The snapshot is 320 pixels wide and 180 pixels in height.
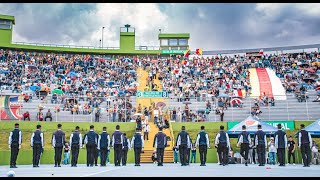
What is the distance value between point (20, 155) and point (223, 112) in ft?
49.6

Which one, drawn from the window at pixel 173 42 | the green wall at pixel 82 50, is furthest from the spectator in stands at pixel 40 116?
the window at pixel 173 42

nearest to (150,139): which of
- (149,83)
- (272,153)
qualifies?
(272,153)

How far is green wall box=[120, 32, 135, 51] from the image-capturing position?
190 feet

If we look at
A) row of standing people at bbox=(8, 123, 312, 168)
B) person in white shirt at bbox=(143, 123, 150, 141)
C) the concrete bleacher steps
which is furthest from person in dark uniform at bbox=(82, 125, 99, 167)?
person in white shirt at bbox=(143, 123, 150, 141)

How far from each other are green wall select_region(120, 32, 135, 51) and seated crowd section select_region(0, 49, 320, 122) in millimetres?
3644

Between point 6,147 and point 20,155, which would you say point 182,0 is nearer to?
point 20,155

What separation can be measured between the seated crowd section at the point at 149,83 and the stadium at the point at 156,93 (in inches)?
3.1

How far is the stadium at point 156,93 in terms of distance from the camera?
85.6ft

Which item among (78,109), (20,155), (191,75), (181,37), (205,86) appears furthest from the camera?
(181,37)

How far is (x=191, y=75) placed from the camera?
42.6 meters

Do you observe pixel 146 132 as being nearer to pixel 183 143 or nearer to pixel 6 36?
pixel 183 143

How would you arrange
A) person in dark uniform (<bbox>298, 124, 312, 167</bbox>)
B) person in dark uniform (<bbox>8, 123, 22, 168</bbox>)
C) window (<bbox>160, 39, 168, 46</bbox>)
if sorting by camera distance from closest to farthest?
1. person in dark uniform (<bbox>8, 123, 22, 168</bbox>)
2. person in dark uniform (<bbox>298, 124, 312, 167</bbox>)
3. window (<bbox>160, 39, 168, 46</bbox>)

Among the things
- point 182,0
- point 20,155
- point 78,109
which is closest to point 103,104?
point 78,109

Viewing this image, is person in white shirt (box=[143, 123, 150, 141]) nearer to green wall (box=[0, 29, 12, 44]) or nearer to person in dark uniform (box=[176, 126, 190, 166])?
person in dark uniform (box=[176, 126, 190, 166])
